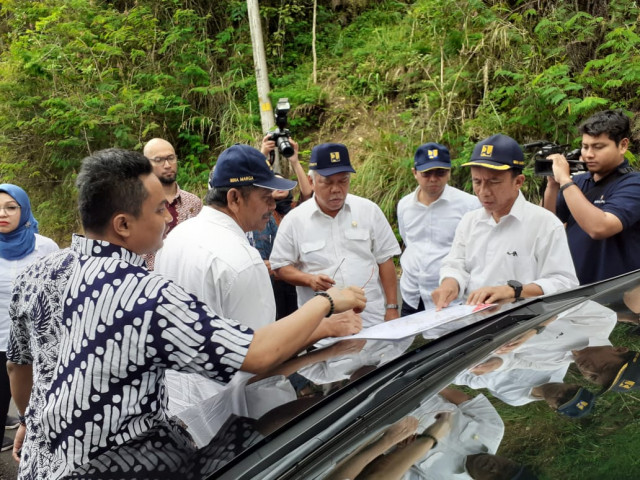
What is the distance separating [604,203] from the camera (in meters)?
3.24

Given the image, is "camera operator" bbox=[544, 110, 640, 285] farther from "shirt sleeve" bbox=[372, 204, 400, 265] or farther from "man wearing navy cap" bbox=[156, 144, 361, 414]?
"man wearing navy cap" bbox=[156, 144, 361, 414]

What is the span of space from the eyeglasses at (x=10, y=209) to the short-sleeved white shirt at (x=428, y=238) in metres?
2.72

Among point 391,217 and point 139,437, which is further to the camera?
point 391,217

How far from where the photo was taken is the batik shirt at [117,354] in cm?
144

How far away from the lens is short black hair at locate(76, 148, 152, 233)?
5.33 feet

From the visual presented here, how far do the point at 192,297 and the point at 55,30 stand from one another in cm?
1161

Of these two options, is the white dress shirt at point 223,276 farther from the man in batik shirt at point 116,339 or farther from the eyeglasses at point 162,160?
the eyeglasses at point 162,160

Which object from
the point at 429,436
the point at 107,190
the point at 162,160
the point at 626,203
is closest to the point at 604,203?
the point at 626,203

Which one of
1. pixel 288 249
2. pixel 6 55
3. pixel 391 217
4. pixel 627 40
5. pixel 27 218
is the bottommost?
pixel 391 217

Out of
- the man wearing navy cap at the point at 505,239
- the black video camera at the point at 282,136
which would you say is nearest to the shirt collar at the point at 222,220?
the man wearing navy cap at the point at 505,239

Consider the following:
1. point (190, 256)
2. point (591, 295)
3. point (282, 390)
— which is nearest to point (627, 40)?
point (591, 295)

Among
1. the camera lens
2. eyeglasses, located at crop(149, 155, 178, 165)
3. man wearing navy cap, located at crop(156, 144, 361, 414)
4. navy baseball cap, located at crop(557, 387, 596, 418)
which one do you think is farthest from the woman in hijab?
navy baseball cap, located at crop(557, 387, 596, 418)

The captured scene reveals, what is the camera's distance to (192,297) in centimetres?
151

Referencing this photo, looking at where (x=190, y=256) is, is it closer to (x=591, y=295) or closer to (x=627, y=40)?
(x=591, y=295)
